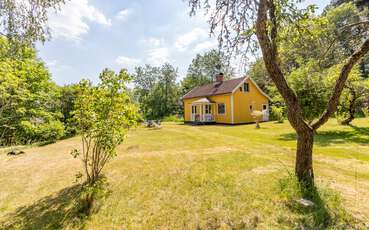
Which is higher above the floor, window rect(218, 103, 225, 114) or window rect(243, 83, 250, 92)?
window rect(243, 83, 250, 92)

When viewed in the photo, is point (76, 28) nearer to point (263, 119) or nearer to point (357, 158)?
point (357, 158)

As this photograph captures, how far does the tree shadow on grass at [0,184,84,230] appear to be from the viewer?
342 cm

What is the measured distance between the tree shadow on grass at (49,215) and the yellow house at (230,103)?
17.4 metres

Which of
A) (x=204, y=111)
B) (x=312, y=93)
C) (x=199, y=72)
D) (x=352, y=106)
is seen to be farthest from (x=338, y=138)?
(x=199, y=72)

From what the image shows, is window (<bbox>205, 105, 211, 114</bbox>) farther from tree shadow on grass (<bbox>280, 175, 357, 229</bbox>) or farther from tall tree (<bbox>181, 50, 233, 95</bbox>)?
tree shadow on grass (<bbox>280, 175, 357, 229</bbox>)

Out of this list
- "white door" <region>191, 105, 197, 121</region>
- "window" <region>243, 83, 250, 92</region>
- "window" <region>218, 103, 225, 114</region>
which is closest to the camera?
"window" <region>218, 103, 225, 114</region>

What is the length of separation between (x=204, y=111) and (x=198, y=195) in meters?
18.4

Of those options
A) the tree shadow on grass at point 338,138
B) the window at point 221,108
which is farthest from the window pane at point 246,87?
the tree shadow on grass at point 338,138

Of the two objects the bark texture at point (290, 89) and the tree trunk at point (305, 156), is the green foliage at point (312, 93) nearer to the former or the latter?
the bark texture at point (290, 89)

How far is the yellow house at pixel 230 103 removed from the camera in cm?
2027

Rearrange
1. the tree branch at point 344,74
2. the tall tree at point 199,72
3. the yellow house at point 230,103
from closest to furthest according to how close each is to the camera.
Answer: the tree branch at point 344,74, the yellow house at point 230,103, the tall tree at point 199,72

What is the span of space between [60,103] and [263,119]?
20476mm

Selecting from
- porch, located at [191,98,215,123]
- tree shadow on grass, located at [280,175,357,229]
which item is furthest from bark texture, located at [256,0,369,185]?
porch, located at [191,98,215,123]

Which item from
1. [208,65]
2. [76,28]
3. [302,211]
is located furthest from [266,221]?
[208,65]
